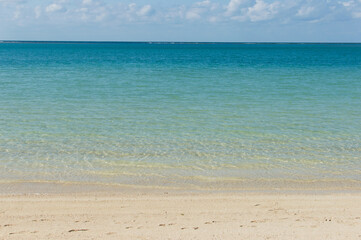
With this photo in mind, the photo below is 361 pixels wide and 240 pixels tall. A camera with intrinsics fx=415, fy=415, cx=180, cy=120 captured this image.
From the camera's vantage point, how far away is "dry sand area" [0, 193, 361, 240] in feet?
20.9

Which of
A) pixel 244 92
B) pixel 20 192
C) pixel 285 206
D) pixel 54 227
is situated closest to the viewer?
pixel 54 227

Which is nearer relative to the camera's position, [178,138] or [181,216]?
[181,216]

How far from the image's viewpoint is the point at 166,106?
1862 centimetres

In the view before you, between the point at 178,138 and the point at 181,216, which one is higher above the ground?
the point at 178,138

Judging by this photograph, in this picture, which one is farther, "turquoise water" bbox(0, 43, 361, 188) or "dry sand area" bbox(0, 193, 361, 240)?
"turquoise water" bbox(0, 43, 361, 188)

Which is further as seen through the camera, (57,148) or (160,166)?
(57,148)

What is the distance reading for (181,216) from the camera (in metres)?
7.32

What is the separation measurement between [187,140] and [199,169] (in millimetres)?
2549

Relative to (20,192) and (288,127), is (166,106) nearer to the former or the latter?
(288,127)

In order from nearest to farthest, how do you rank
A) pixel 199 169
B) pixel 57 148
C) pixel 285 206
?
pixel 285 206 < pixel 199 169 < pixel 57 148

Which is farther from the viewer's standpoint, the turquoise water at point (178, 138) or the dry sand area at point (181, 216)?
the turquoise water at point (178, 138)

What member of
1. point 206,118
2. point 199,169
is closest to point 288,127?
point 206,118

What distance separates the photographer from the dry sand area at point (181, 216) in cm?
638

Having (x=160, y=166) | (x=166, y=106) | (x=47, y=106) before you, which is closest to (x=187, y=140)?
(x=160, y=166)
